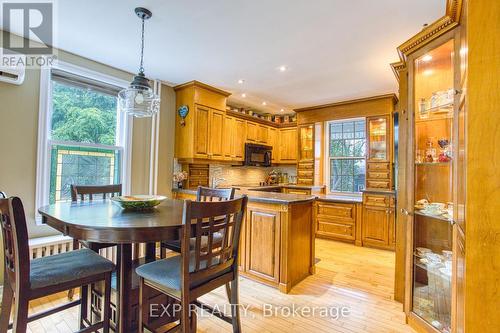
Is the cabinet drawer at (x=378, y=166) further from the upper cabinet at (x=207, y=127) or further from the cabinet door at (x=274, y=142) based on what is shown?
the upper cabinet at (x=207, y=127)

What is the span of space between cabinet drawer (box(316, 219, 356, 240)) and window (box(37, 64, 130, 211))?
336 cm

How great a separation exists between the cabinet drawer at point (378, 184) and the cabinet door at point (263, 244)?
257 centimetres

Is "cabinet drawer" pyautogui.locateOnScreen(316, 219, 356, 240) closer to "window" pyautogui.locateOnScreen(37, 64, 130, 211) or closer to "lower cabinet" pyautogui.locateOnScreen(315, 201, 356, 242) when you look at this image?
"lower cabinet" pyautogui.locateOnScreen(315, 201, 356, 242)

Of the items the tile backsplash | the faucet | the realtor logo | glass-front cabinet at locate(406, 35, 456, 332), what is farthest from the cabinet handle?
the realtor logo

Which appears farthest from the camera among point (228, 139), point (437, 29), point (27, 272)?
point (228, 139)

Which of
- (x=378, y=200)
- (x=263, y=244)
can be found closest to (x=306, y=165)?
(x=378, y=200)

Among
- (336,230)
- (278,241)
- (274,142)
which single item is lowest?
(336,230)

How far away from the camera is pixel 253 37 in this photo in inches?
99.7

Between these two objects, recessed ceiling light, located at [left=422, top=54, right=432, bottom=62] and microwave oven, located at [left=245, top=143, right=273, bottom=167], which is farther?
microwave oven, located at [left=245, top=143, right=273, bottom=167]

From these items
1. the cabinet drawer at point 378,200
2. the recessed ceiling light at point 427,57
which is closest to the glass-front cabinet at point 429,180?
the recessed ceiling light at point 427,57

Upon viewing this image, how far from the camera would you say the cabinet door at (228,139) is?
174 inches

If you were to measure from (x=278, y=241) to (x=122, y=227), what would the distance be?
1.66 meters

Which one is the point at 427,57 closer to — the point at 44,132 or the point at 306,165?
the point at 306,165

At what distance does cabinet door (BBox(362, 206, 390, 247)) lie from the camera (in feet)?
13.0
